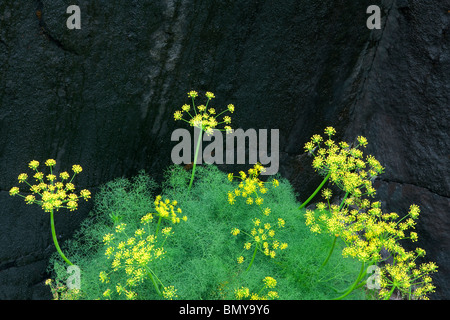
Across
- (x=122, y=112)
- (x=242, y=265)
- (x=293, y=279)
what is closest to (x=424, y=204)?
(x=293, y=279)

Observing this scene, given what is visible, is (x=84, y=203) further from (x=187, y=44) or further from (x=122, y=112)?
(x=187, y=44)

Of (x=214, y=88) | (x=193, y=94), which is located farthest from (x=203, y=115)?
(x=214, y=88)

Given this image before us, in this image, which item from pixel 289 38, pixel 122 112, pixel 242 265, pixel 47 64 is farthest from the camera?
pixel 289 38

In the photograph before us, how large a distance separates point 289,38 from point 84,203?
178cm

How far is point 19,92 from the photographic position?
6.96 ft

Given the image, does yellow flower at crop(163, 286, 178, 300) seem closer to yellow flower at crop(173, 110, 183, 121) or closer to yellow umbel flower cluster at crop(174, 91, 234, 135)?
yellow umbel flower cluster at crop(174, 91, 234, 135)

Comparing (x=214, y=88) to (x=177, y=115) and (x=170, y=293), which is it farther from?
(x=170, y=293)

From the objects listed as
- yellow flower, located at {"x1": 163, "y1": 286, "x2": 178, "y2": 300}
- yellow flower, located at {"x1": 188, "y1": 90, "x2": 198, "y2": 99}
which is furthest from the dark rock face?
yellow flower, located at {"x1": 163, "y1": 286, "x2": 178, "y2": 300}

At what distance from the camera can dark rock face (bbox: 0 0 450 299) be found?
7.12 feet

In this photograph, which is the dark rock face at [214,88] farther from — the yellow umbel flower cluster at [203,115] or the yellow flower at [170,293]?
the yellow flower at [170,293]

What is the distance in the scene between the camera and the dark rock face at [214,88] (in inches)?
85.4

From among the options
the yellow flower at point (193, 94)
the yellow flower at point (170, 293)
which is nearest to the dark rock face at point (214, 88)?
the yellow flower at point (193, 94)

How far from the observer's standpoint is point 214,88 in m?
2.72

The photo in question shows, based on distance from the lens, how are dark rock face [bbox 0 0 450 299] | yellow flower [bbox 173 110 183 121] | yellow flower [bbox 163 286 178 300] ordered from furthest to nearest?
yellow flower [bbox 173 110 183 121] < dark rock face [bbox 0 0 450 299] < yellow flower [bbox 163 286 178 300]
